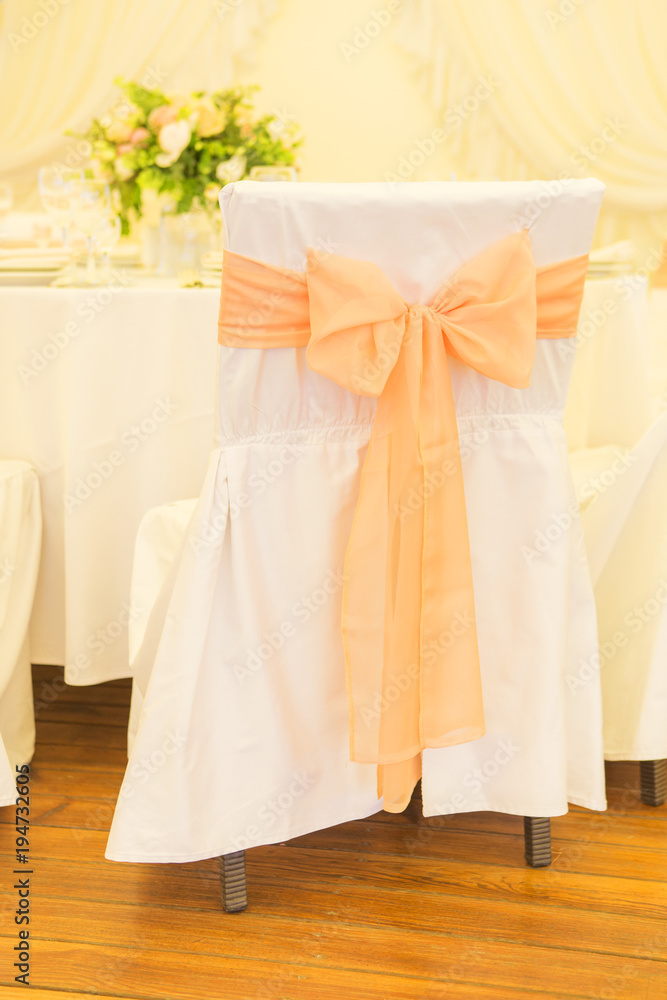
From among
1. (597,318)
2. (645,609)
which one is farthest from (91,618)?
(597,318)

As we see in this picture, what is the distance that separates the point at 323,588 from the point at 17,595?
2.00 feet

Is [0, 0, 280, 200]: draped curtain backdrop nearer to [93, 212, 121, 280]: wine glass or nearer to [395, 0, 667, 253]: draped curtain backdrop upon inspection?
[395, 0, 667, 253]: draped curtain backdrop

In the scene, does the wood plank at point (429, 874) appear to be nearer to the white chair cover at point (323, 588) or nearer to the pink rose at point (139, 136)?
the white chair cover at point (323, 588)

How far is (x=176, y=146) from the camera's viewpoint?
5.80 feet

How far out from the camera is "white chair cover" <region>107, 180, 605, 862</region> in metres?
1.12

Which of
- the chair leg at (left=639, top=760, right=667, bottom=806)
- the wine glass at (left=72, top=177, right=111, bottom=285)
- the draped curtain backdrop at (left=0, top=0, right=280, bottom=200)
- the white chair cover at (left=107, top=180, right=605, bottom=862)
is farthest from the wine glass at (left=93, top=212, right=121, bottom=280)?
the draped curtain backdrop at (left=0, top=0, right=280, bottom=200)

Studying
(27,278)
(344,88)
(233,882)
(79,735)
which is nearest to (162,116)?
(27,278)

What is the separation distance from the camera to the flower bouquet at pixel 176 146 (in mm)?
1794

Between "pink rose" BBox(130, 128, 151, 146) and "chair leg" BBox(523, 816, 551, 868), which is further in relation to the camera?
"pink rose" BBox(130, 128, 151, 146)

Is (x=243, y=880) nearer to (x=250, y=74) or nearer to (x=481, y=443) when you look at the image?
(x=481, y=443)

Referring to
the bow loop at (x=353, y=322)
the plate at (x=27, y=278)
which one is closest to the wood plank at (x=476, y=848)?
the bow loop at (x=353, y=322)

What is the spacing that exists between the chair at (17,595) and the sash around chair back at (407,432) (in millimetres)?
596

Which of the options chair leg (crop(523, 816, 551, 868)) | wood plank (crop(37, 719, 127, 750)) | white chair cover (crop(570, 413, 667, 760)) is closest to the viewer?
chair leg (crop(523, 816, 551, 868))

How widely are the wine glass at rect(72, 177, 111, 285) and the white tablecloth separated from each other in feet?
0.41
